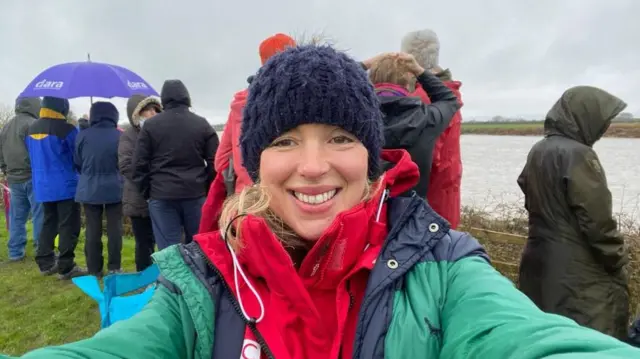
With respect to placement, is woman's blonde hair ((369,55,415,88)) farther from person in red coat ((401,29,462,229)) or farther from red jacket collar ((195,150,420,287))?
red jacket collar ((195,150,420,287))

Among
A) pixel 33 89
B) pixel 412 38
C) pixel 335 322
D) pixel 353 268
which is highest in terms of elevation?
pixel 412 38

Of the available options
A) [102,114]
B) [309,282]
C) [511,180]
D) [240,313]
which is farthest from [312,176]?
[511,180]

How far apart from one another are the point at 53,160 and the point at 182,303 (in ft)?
15.8

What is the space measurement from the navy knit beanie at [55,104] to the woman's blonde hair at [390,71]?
4134 mm

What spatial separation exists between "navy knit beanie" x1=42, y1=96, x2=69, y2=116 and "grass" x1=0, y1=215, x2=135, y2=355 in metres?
2.05

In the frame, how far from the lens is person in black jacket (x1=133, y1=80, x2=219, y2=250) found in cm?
425

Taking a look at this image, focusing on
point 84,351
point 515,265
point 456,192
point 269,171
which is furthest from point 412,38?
point 515,265

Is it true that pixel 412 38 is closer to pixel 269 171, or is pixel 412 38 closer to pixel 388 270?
pixel 269 171

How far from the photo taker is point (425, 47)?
3.02 m

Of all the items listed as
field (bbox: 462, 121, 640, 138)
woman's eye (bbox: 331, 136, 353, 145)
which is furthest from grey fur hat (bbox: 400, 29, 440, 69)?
field (bbox: 462, 121, 640, 138)

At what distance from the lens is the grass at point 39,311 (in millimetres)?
4230

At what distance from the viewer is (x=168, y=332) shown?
4.21ft

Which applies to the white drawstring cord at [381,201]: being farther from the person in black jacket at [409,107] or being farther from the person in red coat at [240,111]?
the person in red coat at [240,111]

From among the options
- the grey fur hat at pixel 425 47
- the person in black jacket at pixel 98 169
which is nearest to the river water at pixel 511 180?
the grey fur hat at pixel 425 47
